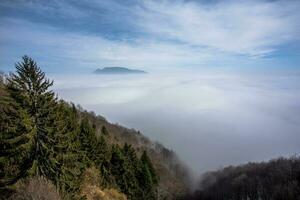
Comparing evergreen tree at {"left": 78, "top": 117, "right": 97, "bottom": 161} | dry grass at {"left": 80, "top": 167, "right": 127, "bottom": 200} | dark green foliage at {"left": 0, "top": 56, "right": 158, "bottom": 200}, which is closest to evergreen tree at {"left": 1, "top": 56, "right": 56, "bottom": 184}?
dark green foliage at {"left": 0, "top": 56, "right": 158, "bottom": 200}

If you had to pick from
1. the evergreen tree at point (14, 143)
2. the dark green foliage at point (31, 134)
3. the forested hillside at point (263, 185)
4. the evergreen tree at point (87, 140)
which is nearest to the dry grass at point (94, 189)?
the evergreen tree at point (87, 140)

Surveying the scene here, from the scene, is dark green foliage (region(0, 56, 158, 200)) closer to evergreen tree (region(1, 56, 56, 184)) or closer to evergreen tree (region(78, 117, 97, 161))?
evergreen tree (region(1, 56, 56, 184))

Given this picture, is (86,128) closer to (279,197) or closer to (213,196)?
(279,197)

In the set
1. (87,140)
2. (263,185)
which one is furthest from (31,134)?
(263,185)

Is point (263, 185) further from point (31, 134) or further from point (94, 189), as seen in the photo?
point (31, 134)

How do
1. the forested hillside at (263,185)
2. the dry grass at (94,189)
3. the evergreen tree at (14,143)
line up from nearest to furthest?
the evergreen tree at (14,143) → the dry grass at (94,189) → the forested hillside at (263,185)

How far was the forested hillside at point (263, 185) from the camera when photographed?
9912 cm

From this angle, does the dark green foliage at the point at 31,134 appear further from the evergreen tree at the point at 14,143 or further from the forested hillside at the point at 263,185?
the forested hillside at the point at 263,185

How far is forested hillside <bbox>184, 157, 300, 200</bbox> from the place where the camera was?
325 ft

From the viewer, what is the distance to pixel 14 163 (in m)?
24.7

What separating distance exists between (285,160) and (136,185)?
9205cm

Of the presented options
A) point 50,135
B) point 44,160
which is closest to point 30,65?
point 50,135

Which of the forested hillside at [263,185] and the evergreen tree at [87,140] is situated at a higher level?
the evergreen tree at [87,140]

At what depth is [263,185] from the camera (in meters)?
115
